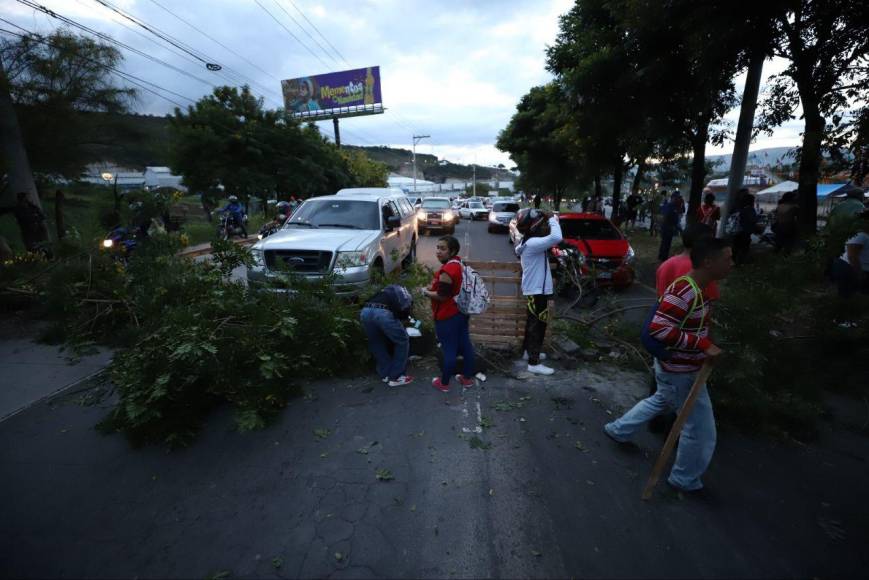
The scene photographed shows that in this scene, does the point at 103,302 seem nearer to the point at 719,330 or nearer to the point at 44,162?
the point at 719,330

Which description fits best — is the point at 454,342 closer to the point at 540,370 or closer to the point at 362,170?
the point at 540,370

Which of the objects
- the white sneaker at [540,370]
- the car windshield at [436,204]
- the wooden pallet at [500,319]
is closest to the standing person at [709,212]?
the wooden pallet at [500,319]

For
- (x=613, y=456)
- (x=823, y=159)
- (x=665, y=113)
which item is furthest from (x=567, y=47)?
(x=613, y=456)

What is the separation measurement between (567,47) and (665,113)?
479 centimetres

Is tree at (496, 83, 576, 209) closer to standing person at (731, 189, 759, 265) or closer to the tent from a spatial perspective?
standing person at (731, 189, 759, 265)

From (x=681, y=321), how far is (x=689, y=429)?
754 mm

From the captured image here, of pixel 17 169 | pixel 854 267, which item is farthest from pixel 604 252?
pixel 17 169

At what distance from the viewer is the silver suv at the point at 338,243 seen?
6168 millimetres

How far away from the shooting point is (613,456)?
3.31 meters

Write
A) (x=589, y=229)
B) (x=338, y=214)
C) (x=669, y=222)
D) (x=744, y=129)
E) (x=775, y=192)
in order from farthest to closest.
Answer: (x=775, y=192) < (x=669, y=222) < (x=744, y=129) < (x=589, y=229) < (x=338, y=214)

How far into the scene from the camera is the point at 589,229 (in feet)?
29.8

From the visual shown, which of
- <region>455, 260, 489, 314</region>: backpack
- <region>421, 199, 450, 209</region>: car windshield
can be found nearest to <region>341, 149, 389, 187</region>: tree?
<region>421, 199, 450, 209</region>: car windshield

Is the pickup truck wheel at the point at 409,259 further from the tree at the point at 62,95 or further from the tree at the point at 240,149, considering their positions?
the tree at the point at 240,149

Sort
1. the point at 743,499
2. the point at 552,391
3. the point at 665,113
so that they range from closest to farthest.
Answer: the point at 743,499 → the point at 552,391 → the point at 665,113
